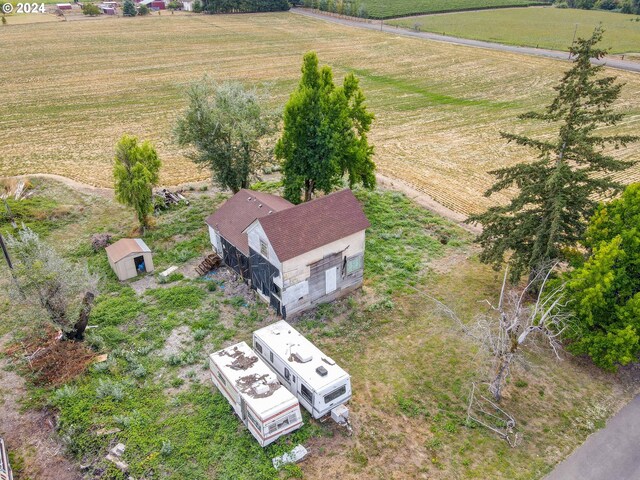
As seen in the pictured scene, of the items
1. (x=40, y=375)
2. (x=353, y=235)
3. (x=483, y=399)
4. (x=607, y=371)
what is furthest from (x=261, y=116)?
A: (x=607, y=371)

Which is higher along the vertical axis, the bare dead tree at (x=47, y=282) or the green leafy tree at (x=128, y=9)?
the green leafy tree at (x=128, y=9)

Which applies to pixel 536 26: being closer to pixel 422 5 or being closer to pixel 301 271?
pixel 422 5

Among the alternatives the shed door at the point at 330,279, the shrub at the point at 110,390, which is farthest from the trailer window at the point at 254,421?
the shed door at the point at 330,279

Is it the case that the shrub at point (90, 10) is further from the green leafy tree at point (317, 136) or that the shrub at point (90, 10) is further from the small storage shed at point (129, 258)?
the small storage shed at point (129, 258)

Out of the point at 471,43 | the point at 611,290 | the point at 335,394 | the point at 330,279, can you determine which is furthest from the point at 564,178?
the point at 471,43

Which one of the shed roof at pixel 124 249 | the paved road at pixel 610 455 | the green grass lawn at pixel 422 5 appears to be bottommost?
the paved road at pixel 610 455

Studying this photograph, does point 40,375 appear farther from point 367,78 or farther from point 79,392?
point 367,78

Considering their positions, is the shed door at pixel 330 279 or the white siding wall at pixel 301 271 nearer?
the white siding wall at pixel 301 271
